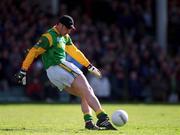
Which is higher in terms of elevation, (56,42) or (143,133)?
(56,42)

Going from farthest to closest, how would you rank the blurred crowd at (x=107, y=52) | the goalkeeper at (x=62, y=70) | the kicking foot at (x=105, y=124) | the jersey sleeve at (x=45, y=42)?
1. the blurred crowd at (x=107, y=52)
2. the jersey sleeve at (x=45, y=42)
3. the goalkeeper at (x=62, y=70)
4. the kicking foot at (x=105, y=124)

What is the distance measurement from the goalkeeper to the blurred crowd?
13641mm

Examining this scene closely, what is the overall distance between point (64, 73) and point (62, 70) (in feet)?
0.29

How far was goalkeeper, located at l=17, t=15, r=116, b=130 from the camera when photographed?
13.4m

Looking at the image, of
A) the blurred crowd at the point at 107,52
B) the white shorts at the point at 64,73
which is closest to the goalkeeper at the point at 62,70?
the white shorts at the point at 64,73

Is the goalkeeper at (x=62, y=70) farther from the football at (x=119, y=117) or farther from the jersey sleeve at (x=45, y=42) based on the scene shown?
the football at (x=119, y=117)

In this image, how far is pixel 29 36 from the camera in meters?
28.0

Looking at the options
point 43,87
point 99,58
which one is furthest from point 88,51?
point 43,87

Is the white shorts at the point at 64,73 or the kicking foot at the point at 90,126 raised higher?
the white shorts at the point at 64,73

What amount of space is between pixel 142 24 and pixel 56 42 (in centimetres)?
1776

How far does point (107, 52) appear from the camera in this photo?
2920cm

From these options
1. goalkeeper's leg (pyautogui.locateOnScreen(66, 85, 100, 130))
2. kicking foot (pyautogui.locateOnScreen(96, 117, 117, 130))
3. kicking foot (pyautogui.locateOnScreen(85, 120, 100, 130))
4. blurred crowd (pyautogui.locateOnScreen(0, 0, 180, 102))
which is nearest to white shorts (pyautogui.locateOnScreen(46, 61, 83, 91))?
goalkeeper's leg (pyautogui.locateOnScreen(66, 85, 100, 130))

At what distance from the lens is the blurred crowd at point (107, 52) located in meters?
27.9

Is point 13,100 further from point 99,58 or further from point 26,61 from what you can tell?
point 26,61
